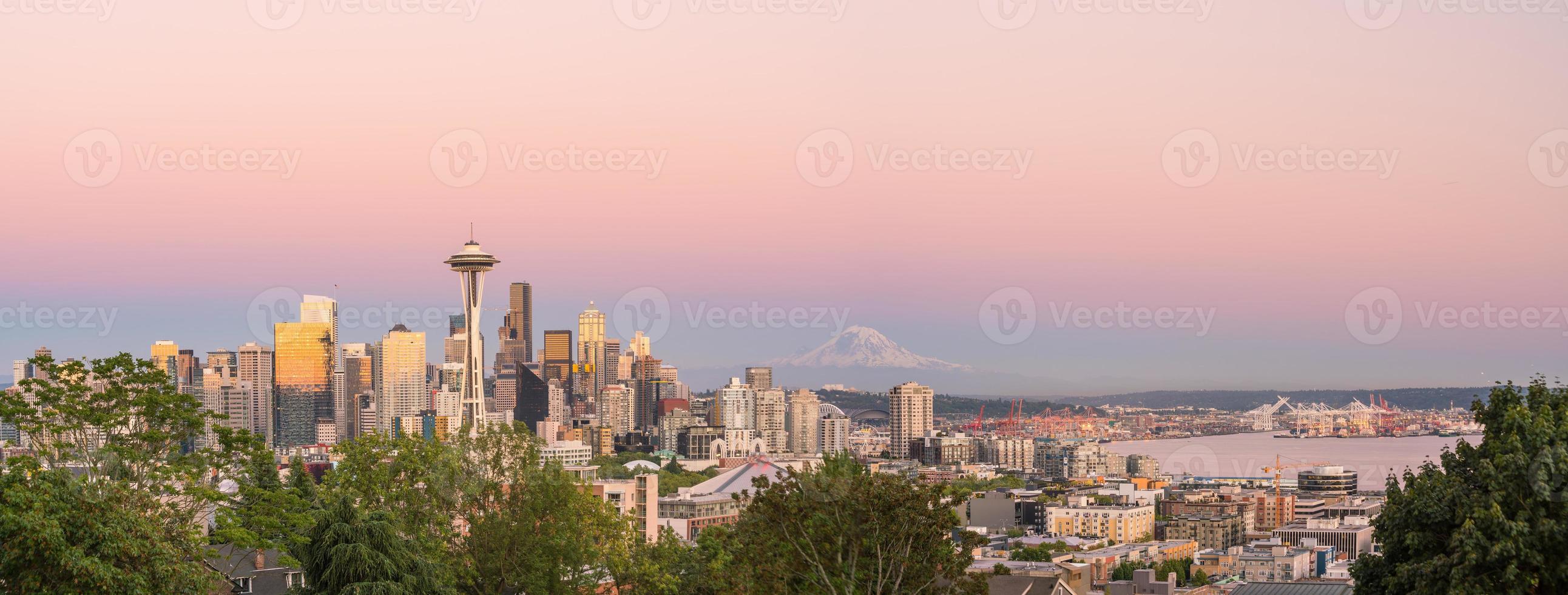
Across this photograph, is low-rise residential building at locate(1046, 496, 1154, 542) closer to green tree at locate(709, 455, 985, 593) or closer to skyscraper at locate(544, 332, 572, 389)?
green tree at locate(709, 455, 985, 593)

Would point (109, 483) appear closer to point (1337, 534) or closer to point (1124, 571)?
point (1124, 571)

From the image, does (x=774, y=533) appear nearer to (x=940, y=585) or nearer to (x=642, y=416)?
(x=940, y=585)

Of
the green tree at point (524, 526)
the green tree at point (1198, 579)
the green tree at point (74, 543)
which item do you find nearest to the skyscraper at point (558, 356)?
the green tree at point (1198, 579)

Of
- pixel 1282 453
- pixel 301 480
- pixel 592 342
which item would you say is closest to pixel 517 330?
pixel 592 342

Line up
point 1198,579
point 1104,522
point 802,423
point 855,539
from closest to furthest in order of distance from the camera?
point 855,539 → point 1198,579 → point 1104,522 → point 802,423

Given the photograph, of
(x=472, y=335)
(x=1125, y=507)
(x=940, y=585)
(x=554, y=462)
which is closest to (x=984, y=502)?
(x=1125, y=507)

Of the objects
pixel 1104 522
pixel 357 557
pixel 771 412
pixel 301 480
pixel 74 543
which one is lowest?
pixel 1104 522

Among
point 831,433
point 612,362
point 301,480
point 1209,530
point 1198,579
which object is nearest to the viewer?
point 301,480
